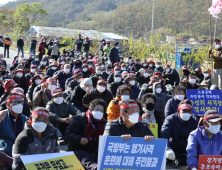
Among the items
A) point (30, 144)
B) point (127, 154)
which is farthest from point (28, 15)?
point (127, 154)

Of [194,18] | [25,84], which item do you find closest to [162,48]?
[25,84]

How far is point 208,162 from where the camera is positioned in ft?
15.9

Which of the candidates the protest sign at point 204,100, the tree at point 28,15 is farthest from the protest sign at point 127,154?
the tree at point 28,15

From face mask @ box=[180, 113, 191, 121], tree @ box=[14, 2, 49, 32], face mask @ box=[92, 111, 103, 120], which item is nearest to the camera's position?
face mask @ box=[92, 111, 103, 120]

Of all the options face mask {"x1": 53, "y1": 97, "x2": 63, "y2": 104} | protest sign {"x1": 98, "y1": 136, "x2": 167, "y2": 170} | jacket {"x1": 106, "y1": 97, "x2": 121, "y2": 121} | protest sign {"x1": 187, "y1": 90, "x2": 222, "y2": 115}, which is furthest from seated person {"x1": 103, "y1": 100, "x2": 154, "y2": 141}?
protest sign {"x1": 187, "y1": 90, "x2": 222, "y2": 115}

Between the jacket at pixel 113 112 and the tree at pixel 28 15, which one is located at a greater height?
the tree at pixel 28 15

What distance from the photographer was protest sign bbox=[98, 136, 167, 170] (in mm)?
4449

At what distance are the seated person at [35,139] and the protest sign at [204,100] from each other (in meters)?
4.13

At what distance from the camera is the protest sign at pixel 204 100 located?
307 inches

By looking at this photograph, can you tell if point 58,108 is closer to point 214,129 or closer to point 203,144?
point 203,144

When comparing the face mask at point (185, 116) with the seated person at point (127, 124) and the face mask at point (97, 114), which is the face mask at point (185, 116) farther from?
the face mask at point (97, 114)

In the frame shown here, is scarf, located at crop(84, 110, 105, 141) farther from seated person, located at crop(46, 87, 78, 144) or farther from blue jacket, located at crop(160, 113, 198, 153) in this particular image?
seated person, located at crop(46, 87, 78, 144)

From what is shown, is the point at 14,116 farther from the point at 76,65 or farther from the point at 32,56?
the point at 32,56

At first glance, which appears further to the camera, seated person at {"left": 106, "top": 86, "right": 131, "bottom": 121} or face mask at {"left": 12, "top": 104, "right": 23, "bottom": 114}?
seated person at {"left": 106, "top": 86, "right": 131, "bottom": 121}
